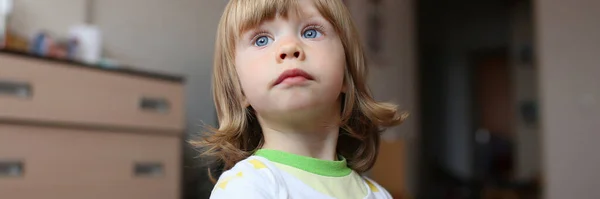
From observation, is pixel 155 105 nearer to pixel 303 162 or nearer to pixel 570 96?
pixel 303 162

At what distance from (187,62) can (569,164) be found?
1.92m

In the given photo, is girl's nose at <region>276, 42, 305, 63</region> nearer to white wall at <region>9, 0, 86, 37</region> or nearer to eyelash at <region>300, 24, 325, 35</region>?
eyelash at <region>300, 24, 325, 35</region>

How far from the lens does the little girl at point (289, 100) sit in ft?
2.13

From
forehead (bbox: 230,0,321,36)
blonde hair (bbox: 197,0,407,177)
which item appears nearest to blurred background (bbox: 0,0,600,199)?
blonde hair (bbox: 197,0,407,177)

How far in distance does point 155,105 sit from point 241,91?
1.12 meters

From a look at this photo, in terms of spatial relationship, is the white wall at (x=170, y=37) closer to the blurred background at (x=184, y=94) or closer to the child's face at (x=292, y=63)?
the blurred background at (x=184, y=94)

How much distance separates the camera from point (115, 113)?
160 centimetres

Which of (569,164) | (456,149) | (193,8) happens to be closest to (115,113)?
(193,8)

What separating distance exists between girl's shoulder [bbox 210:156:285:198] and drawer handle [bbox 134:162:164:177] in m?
1.13

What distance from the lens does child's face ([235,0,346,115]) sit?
0.65m

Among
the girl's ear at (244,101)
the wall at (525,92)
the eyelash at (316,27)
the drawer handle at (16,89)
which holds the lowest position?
the wall at (525,92)

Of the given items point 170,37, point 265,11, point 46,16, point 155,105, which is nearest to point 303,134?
point 265,11

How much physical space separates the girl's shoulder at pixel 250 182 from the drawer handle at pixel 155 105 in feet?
3.67

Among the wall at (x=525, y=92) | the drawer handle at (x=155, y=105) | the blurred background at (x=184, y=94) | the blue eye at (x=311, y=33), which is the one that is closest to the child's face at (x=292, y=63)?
the blue eye at (x=311, y=33)
